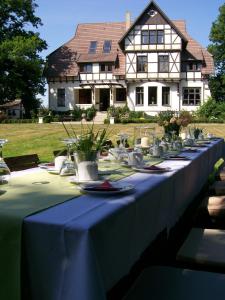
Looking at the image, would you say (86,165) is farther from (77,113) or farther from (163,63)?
(163,63)

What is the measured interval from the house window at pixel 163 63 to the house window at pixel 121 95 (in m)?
3.58

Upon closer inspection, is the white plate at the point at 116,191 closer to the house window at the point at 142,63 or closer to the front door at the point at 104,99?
the house window at the point at 142,63

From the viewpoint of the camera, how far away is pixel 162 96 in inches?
1344

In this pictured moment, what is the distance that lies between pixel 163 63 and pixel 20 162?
30.1 metres

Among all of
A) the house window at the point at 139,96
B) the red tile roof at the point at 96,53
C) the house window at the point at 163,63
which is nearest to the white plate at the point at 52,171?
the house window at the point at 139,96

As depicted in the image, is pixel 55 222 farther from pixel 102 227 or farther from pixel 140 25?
pixel 140 25

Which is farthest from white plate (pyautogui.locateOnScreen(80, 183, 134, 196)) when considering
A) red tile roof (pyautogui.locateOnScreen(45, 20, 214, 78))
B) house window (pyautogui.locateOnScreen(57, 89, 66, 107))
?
house window (pyautogui.locateOnScreen(57, 89, 66, 107))

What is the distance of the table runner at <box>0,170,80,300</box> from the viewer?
81.7 inches

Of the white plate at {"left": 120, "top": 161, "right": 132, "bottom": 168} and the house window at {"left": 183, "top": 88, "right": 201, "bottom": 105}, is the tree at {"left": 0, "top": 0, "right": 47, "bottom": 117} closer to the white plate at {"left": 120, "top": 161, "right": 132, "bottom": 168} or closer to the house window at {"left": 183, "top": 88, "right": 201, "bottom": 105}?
the house window at {"left": 183, "top": 88, "right": 201, "bottom": 105}

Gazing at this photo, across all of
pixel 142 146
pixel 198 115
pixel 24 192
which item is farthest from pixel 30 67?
pixel 24 192

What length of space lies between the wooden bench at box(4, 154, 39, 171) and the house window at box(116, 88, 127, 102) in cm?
3070

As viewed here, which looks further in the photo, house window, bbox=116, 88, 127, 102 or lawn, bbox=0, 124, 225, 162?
house window, bbox=116, 88, 127, 102

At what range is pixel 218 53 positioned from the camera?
3688 cm

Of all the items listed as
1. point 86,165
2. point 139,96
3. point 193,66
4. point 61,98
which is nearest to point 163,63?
point 193,66
